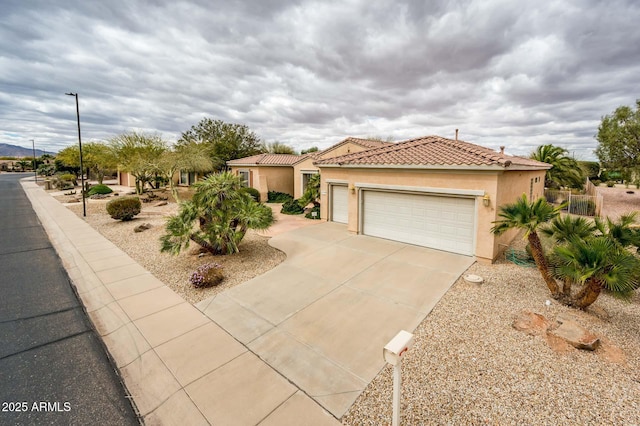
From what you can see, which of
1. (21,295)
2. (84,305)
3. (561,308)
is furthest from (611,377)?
(21,295)

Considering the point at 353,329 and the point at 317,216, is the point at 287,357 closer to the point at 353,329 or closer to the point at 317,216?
the point at 353,329

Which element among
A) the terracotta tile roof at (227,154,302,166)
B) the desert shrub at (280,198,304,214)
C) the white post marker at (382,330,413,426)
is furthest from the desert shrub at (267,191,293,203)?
the white post marker at (382,330,413,426)

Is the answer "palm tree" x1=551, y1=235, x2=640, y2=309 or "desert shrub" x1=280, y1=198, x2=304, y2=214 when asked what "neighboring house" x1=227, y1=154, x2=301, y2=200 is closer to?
"desert shrub" x1=280, y1=198, x2=304, y2=214

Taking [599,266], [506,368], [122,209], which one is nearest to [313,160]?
[122,209]

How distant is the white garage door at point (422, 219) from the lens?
10.6 metres

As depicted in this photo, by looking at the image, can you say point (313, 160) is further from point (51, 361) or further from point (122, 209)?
point (51, 361)

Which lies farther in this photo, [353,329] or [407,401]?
[353,329]

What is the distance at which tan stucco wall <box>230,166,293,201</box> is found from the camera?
24.0 meters

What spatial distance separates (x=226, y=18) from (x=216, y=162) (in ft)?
75.8

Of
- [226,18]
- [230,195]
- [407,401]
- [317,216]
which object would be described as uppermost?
[226,18]

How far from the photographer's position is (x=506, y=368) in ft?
15.9

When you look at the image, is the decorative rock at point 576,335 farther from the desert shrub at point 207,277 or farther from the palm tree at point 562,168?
the palm tree at point 562,168

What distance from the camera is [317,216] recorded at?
682 inches

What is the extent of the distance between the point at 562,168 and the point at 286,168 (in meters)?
22.9
